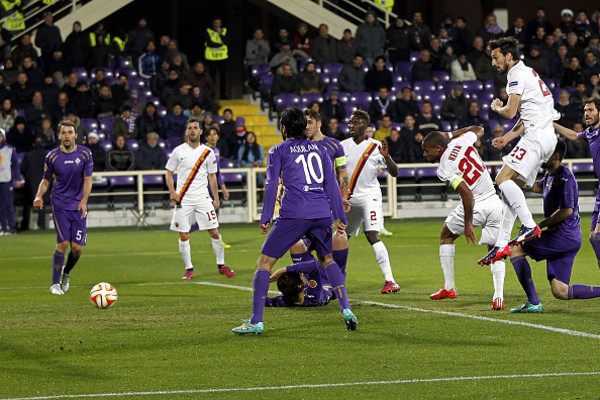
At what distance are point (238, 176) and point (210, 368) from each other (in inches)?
720

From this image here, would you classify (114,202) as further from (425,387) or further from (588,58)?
(425,387)

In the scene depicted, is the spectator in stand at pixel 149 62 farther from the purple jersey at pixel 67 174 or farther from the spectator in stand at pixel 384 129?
the purple jersey at pixel 67 174

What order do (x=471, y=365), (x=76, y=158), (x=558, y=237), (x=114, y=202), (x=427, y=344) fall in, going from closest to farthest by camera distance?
1. (x=471, y=365)
2. (x=427, y=344)
3. (x=558, y=237)
4. (x=76, y=158)
5. (x=114, y=202)

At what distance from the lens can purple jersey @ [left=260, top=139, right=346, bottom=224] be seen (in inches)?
336

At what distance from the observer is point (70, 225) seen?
12852 millimetres

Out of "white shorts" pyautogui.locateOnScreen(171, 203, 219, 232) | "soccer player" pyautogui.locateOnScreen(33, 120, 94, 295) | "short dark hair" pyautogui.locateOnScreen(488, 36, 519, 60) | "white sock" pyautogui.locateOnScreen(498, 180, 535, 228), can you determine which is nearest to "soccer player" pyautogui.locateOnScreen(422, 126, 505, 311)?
"white sock" pyautogui.locateOnScreen(498, 180, 535, 228)

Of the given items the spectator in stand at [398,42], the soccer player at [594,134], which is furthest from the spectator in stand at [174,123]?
the soccer player at [594,134]

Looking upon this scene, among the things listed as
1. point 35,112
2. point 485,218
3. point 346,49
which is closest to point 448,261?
point 485,218

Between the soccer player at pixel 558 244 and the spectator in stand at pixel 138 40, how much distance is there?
805 inches

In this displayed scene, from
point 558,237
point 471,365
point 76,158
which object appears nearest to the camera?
point 471,365

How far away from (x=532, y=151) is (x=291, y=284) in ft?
8.98

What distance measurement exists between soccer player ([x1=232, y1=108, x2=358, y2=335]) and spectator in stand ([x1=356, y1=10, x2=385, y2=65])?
836 inches

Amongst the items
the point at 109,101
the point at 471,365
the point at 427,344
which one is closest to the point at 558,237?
the point at 427,344

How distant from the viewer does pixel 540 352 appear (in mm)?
7496
